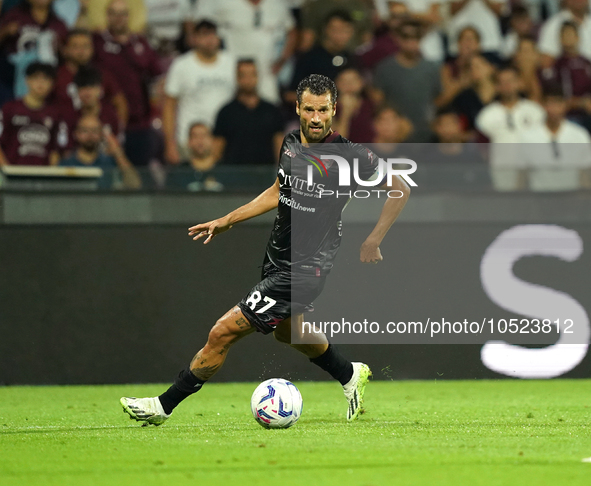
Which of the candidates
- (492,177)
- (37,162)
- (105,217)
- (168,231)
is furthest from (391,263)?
(37,162)

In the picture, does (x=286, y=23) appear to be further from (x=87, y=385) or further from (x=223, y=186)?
(x=87, y=385)

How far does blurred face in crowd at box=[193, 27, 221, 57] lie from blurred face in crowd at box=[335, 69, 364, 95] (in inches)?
57.0

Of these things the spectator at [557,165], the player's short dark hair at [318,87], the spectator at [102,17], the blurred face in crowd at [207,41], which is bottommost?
the spectator at [557,165]

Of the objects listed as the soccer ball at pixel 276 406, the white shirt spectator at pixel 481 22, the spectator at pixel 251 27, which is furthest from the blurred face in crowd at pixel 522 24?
the soccer ball at pixel 276 406

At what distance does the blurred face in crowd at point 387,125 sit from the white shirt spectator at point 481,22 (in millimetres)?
2399

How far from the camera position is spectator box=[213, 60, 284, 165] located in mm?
10680

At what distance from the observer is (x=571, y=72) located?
12523mm

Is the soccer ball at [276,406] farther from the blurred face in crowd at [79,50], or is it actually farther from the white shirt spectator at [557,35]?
the white shirt spectator at [557,35]

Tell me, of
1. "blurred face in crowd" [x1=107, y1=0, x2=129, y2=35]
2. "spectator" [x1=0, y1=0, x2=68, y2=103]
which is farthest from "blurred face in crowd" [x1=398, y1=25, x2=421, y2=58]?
"spectator" [x1=0, y1=0, x2=68, y2=103]

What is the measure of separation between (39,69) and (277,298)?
17.0 ft

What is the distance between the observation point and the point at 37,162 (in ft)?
33.6

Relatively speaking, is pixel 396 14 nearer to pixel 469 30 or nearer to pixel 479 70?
pixel 469 30

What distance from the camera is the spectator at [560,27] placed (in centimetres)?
1286

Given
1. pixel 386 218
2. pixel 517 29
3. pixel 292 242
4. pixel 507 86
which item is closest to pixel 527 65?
pixel 517 29
